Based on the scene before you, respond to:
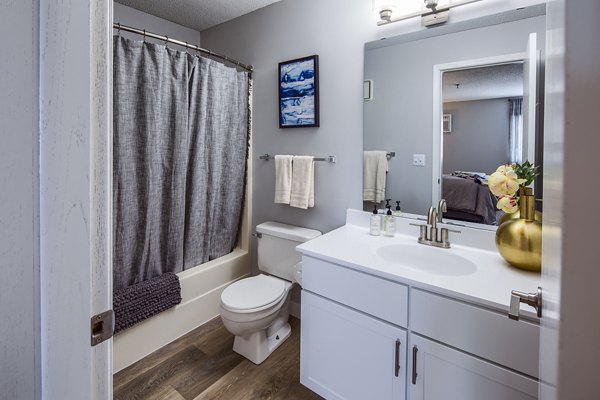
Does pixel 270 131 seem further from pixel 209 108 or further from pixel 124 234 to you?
pixel 124 234

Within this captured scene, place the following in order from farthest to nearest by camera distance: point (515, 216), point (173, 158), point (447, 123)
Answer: point (173, 158), point (447, 123), point (515, 216)

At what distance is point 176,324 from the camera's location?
6.64 feet

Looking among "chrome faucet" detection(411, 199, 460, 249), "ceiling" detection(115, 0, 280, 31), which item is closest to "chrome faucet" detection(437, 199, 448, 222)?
"chrome faucet" detection(411, 199, 460, 249)

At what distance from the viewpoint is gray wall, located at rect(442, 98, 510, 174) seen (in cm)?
141

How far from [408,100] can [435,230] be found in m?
0.73

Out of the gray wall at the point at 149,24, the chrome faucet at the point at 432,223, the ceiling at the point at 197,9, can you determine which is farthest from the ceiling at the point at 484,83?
the gray wall at the point at 149,24

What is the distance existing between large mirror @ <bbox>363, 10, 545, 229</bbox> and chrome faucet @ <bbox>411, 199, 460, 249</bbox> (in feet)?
0.13

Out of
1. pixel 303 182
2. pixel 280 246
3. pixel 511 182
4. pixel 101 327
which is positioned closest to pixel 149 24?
pixel 303 182

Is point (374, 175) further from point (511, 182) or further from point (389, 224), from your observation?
point (511, 182)

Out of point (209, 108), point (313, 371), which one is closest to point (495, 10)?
point (209, 108)

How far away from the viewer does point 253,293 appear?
6.05 feet

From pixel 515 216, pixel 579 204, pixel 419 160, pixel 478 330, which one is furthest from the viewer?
pixel 419 160

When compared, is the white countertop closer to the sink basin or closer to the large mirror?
the sink basin

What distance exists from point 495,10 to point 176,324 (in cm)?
254
